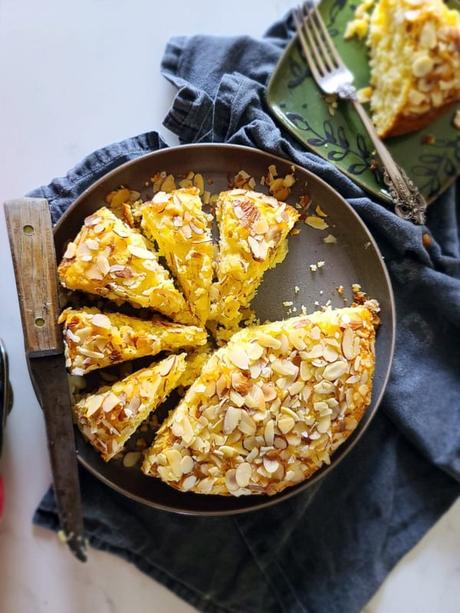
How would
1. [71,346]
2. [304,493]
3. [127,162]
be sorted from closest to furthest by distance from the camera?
[71,346] < [127,162] < [304,493]

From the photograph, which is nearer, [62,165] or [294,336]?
[294,336]

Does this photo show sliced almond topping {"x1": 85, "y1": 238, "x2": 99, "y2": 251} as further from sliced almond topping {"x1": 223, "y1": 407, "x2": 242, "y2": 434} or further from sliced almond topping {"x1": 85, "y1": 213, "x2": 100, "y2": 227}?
sliced almond topping {"x1": 223, "y1": 407, "x2": 242, "y2": 434}

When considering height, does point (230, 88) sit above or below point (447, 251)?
above

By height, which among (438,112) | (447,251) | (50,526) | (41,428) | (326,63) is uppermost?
(326,63)

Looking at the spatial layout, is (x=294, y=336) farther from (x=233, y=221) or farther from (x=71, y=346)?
(x=71, y=346)

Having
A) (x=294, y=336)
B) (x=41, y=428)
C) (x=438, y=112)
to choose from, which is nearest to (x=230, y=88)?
(x=438, y=112)

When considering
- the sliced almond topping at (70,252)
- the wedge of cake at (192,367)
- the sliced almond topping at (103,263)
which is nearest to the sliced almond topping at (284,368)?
the wedge of cake at (192,367)

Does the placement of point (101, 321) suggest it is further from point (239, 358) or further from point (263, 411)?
point (263, 411)
